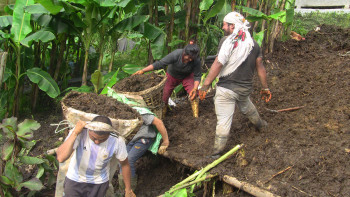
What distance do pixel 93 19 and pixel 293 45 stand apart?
4.77 metres

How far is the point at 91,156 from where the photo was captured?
3783 mm

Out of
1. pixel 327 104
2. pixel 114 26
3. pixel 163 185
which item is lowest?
pixel 163 185

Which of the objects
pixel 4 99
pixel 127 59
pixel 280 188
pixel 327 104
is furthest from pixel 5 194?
pixel 127 59

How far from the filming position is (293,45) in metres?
8.62

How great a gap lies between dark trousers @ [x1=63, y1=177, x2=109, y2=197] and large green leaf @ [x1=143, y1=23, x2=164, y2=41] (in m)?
3.68

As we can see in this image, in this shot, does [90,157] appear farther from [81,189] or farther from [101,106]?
[101,106]

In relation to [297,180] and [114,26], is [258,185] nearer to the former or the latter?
[297,180]

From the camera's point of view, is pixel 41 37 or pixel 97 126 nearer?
pixel 97 126

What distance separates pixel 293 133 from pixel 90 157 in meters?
2.92

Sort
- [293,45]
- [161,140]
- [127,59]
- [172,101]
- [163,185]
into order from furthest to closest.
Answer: [127,59]
[293,45]
[172,101]
[163,185]
[161,140]

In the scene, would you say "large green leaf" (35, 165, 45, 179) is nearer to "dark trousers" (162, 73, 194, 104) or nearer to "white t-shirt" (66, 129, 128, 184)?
"white t-shirt" (66, 129, 128, 184)

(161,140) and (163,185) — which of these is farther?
(163,185)

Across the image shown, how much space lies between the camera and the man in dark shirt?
18.9 feet

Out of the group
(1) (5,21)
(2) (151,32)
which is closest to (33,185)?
(1) (5,21)
